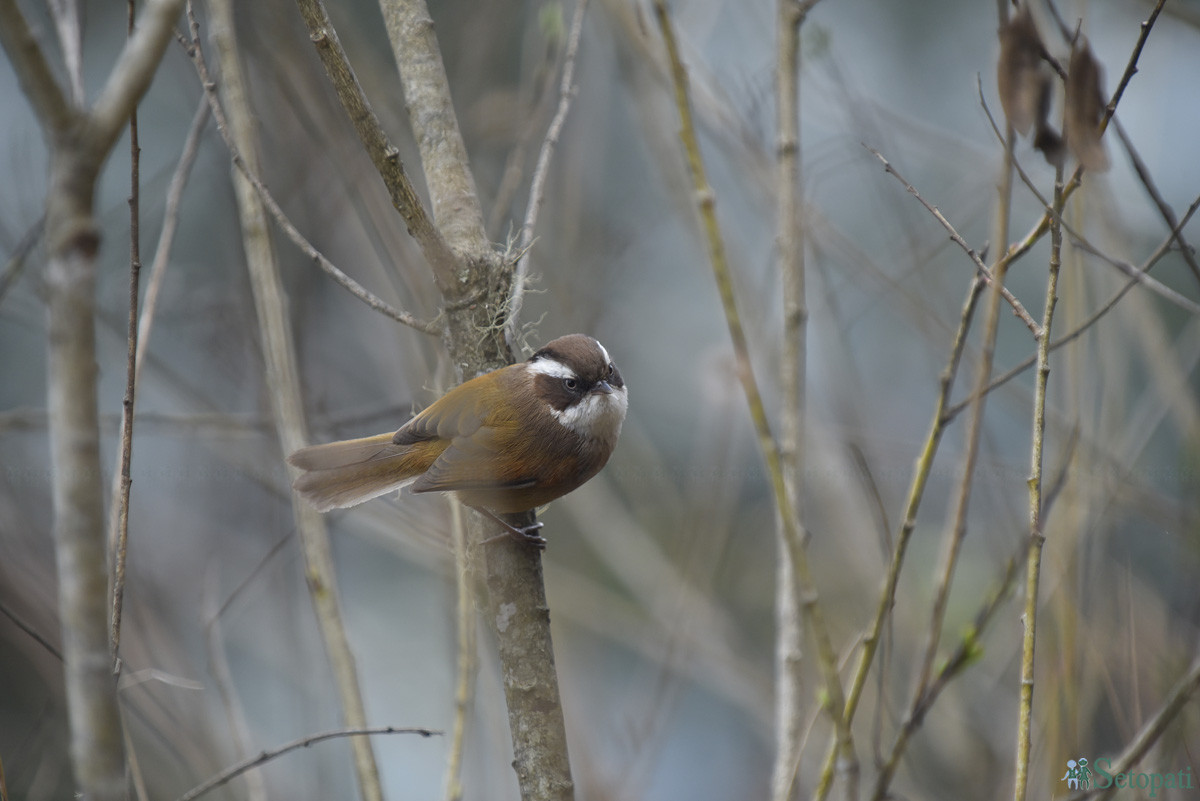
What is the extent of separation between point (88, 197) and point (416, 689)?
5.23 meters

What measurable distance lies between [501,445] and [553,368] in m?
0.34

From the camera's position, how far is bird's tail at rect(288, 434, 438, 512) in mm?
3125

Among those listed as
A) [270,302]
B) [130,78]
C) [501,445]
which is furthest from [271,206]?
[130,78]

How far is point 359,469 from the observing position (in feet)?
10.8

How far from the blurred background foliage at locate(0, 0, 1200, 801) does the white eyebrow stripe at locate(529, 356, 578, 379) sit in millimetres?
340

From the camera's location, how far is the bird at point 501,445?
9.73 feet

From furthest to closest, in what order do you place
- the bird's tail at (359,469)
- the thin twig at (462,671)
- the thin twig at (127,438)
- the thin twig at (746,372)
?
the bird's tail at (359,469) → the thin twig at (462,671) → the thin twig at (127,438) → the thin twig at (746,372)

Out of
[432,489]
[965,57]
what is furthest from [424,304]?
[965,57]

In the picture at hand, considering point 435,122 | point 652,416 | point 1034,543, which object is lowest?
point 1034,543

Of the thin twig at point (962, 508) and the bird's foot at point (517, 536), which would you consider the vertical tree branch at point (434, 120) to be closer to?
the bird's foot at point (517, 536)

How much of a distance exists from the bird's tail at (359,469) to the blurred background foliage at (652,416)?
5.8 inches

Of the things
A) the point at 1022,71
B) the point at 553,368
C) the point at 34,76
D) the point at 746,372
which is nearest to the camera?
the point at 34,76

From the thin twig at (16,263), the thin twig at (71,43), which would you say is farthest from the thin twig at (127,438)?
the thin twig at (16,263)

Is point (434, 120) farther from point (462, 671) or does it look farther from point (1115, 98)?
point (1115, 98)
